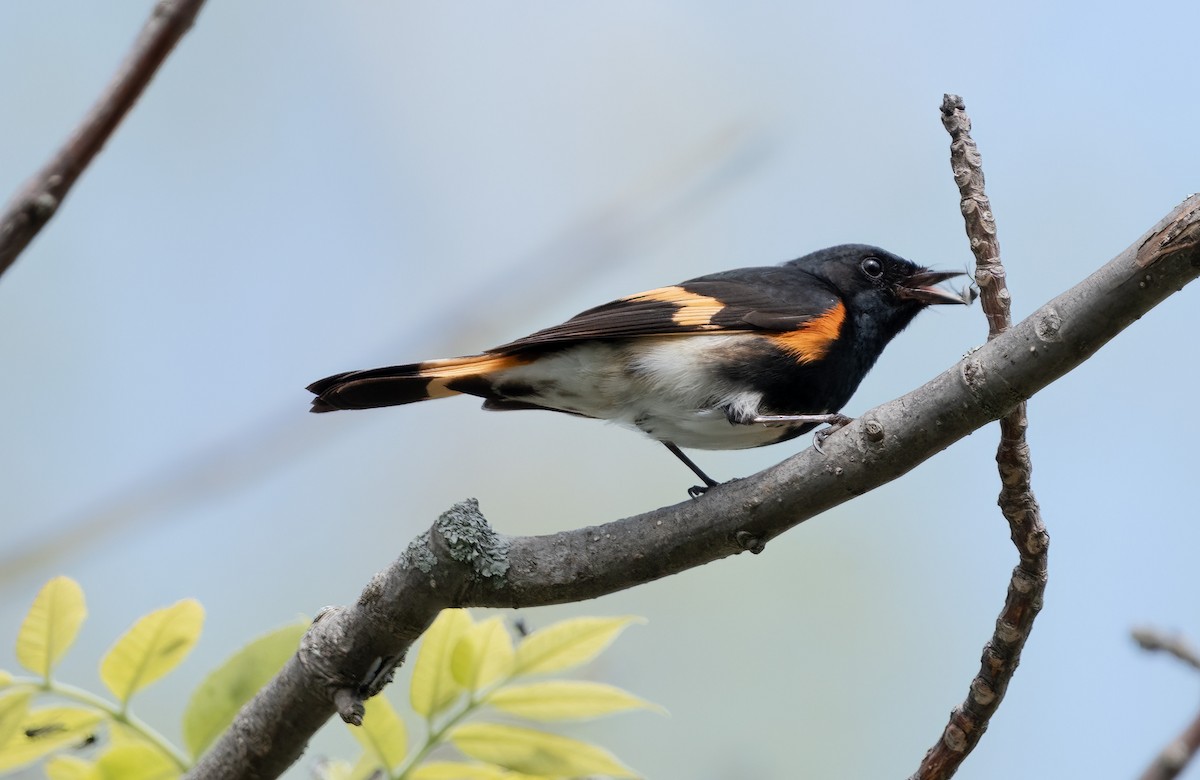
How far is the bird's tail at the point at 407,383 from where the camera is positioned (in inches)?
113

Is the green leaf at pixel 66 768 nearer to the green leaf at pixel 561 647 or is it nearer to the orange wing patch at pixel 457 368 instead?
the green leaf at pixel 561 647

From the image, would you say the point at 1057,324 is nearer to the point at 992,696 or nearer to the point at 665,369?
the point at 992,696

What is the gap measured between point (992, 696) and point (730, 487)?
574 millimetres

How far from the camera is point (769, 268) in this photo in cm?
375

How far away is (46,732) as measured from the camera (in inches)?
78.7

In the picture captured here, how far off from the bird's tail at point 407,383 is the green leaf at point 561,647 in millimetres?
1082

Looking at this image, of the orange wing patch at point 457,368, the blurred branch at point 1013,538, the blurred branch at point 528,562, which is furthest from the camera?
the orange wing patch at point 457,368

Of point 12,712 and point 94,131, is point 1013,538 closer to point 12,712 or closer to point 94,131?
point 94,131

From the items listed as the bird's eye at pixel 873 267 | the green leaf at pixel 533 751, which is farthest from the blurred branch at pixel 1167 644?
the bird's eye at pixel 873 267

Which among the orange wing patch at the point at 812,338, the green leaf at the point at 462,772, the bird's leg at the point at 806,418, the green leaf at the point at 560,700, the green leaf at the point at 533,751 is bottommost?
the green leaf at the point at 462,772

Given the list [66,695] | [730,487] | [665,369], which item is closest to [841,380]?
[665,369]

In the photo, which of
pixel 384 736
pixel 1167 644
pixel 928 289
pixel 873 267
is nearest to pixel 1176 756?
pixel 1167 644

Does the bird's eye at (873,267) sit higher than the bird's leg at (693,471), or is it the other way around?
the bird's eye at (873,267)

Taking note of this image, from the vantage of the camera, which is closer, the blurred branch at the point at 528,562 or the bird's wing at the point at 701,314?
the blurred branch at the point at 528,562
